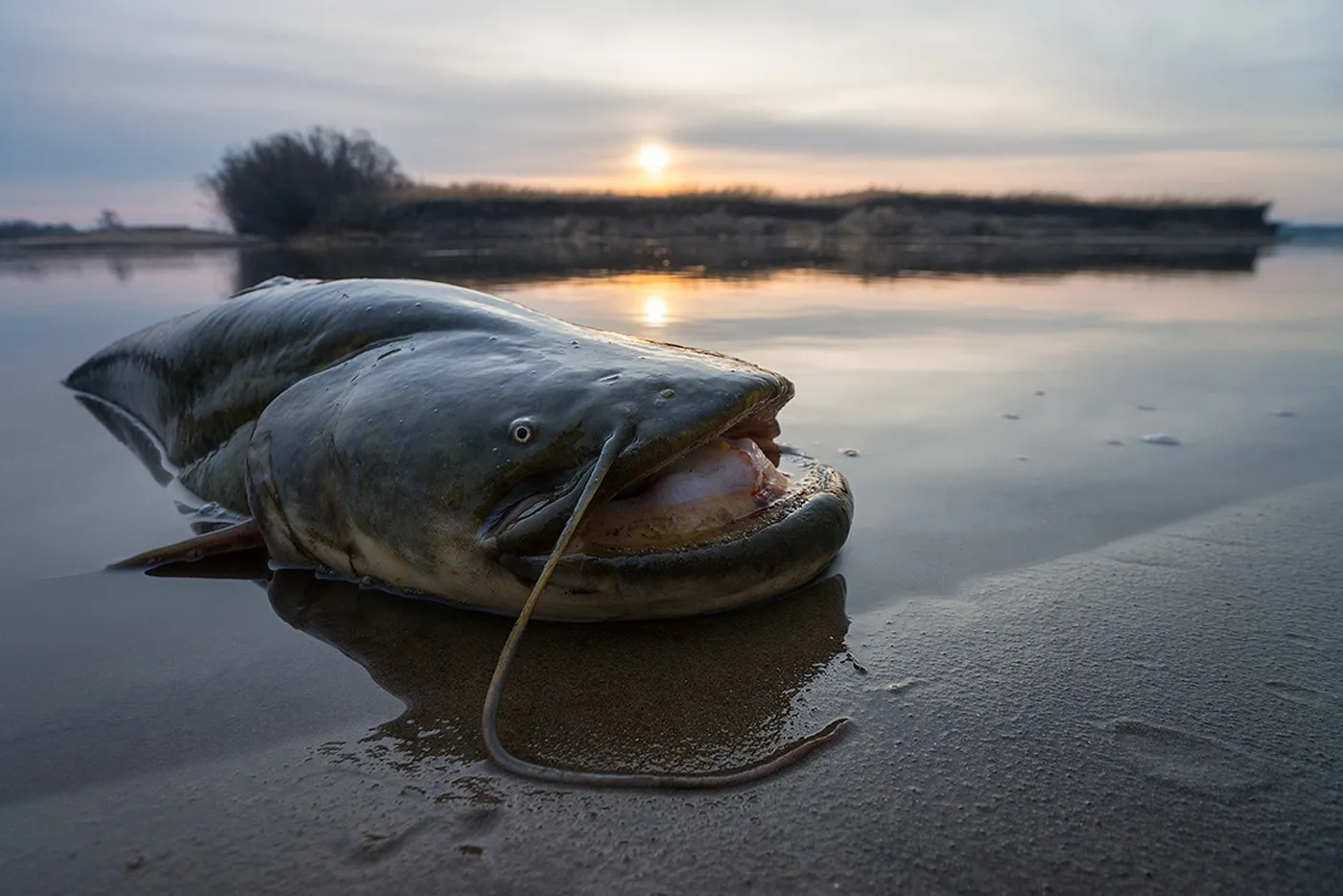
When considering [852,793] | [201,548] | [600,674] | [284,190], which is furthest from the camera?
[284,190]

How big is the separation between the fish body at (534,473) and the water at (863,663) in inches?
5.1

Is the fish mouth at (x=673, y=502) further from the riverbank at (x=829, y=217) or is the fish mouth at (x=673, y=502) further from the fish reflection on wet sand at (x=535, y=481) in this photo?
the riverbank at (x=829, y=217)

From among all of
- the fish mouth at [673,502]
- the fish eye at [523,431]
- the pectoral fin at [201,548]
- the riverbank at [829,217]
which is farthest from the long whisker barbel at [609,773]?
the riverbank at [829,217]

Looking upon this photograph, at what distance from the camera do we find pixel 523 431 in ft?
6.46

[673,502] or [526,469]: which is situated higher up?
[526,469]

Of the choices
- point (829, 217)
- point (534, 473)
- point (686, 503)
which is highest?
point (829, 217)

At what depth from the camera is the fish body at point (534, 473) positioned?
1.93 m

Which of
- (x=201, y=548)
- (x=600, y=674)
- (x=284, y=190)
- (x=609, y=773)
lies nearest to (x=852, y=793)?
(x=609, y=773)

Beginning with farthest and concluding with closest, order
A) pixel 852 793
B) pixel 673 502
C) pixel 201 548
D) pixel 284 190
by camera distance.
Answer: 1. pixel 284 190
2. pixel 201 548
3. pixel 673 502
4. pixel 852 793

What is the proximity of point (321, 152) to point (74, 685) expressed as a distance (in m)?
34.1

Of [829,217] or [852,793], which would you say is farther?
[829,217]

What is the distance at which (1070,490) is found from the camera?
10.0 ft

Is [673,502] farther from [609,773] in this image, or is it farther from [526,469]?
[609,773]

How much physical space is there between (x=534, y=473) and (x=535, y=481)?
2 cm
